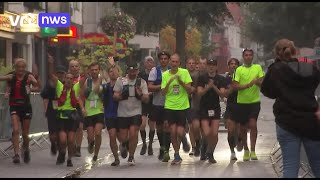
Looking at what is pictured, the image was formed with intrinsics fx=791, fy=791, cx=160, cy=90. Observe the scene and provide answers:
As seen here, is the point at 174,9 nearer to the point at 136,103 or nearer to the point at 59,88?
the point at 136,103

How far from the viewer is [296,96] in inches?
300

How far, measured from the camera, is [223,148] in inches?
635

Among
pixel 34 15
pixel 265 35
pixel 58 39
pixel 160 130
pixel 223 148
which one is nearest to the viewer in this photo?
pixel 160 130

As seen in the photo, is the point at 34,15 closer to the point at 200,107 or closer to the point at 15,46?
the point at 15,46

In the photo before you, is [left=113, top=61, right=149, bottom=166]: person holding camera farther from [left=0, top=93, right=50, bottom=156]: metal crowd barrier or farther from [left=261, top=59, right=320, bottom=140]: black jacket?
[left=261, top=59, right=320, bottom=140]: black jacket

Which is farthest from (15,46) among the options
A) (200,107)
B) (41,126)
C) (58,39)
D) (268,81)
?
(268,81)

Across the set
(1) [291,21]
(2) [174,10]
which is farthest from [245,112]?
(1) [291,21]

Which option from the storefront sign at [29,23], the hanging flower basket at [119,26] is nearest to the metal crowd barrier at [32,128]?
the storefront sign at [29,23]

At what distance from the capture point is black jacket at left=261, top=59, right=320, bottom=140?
24.7ft

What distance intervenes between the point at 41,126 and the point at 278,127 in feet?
37.5

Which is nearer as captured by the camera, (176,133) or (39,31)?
(176,133)

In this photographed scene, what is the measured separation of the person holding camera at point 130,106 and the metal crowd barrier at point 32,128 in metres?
3.06

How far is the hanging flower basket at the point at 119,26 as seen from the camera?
34.7 metres

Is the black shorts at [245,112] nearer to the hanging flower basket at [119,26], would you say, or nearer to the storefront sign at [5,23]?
the storefront sign at [5,23]
